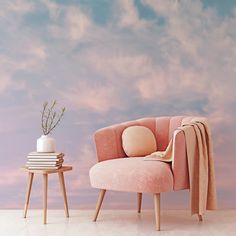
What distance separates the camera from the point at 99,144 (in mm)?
3924

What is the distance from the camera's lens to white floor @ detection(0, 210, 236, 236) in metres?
3.52

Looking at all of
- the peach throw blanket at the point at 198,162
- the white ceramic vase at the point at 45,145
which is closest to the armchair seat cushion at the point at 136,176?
the peach throw blanket at the point at 198,162

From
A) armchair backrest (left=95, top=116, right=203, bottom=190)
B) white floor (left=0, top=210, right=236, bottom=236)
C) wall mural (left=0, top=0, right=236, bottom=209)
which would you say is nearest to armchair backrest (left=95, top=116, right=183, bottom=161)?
armchair backrest (left=95, top=116, right=203, bottom=190)

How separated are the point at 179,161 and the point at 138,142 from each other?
51cm

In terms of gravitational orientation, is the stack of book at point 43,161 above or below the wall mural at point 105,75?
below

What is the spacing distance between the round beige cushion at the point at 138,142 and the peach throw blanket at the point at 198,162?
0.21m

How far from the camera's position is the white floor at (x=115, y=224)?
11.6 feet

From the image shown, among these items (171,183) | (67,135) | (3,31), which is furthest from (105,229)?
(3,31)

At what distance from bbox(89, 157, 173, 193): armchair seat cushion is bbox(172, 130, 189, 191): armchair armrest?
5 centimetres

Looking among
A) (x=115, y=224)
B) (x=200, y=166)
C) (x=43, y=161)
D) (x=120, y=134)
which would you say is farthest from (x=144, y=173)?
(x=43, y=161)

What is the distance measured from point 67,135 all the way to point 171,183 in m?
1.21

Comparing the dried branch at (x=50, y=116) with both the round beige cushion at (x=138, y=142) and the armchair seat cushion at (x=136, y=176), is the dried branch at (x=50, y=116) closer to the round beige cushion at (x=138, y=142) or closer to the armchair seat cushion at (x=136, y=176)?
the round beige cushion at (x=138, y=142)

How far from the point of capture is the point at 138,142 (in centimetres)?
398

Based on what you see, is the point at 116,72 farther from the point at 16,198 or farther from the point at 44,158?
the point at 16,198
